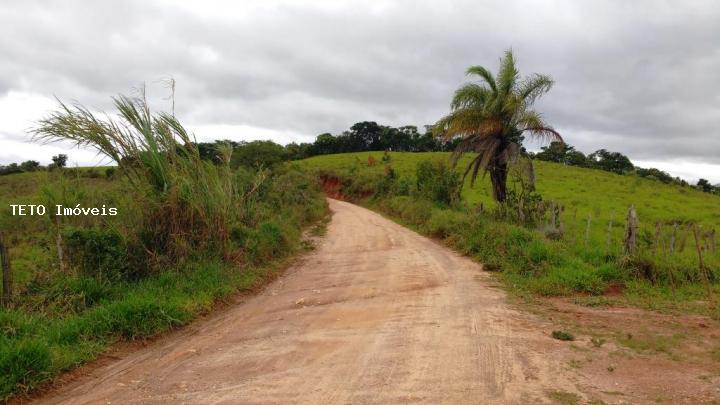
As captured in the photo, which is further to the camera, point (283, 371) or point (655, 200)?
point (655, 200)

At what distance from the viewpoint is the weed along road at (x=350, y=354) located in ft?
15.1

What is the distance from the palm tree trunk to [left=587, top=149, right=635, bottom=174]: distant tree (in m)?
40.8

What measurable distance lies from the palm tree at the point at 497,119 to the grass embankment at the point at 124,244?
7686 mm

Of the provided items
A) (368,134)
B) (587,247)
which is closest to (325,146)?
(368,134)

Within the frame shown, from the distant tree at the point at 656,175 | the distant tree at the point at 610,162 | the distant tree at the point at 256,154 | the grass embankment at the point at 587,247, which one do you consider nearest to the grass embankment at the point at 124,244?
the grass embankment at the point at 587,247

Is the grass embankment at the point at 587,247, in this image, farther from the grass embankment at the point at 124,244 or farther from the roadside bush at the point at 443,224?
the grass embankment at the point at 124,244

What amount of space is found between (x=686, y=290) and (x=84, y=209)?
32.6 feet

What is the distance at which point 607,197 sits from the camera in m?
30.3

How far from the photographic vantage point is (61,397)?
4.79 meters

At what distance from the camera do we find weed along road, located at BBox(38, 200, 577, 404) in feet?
15.1

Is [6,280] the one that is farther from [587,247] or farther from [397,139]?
[397,139]

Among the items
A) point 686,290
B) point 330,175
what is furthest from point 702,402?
point 330,175

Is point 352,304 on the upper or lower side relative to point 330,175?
lower

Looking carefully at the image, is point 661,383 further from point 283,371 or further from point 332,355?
point 283,371
